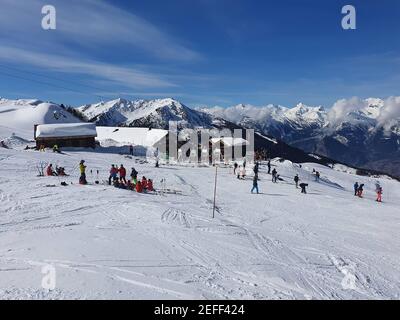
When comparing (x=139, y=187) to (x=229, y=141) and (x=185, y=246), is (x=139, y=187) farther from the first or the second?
(x=229, y=141)

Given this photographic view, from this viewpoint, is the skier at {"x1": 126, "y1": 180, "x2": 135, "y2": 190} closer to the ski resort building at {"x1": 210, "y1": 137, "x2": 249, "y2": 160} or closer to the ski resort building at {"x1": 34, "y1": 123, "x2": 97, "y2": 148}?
the ski resort building at {"x1": 34, "y1": 123, "x2": 97, "y2": 148}

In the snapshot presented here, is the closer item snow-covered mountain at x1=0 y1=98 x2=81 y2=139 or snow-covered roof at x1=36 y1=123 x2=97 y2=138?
snow-covered roof at x1=36 y1=123 x2=97 y2=138

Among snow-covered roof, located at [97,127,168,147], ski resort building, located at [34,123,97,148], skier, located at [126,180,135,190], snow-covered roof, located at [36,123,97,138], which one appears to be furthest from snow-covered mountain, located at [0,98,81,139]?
skier, located at [126,180,135,190]

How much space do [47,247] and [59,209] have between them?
6086mm

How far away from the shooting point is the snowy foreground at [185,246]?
1052cm

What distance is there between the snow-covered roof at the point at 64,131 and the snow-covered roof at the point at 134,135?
54.5ft

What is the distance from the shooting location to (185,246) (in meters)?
14.1

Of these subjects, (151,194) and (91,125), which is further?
(91,125)

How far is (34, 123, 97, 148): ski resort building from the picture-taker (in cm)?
5900
